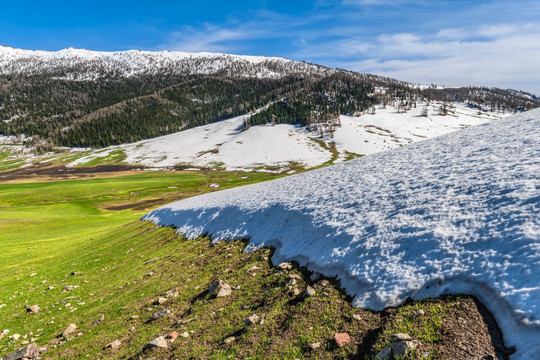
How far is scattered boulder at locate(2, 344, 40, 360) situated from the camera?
10.0 metres

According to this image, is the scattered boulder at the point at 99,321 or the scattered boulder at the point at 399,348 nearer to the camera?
the scattered boulder at the point at 399,348

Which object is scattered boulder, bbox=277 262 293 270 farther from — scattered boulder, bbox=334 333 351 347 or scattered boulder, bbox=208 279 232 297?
scattered boulder, bbox=334 333 351 347

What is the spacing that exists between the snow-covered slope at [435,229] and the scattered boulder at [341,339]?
1.48 meters

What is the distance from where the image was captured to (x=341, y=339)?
7.10 m

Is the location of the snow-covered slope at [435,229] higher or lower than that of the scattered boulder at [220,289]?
higher

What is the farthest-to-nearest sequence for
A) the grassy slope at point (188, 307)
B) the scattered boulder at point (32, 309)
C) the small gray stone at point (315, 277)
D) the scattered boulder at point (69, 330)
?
the scattered boulder at point (32, 309)
the scattered boulder at point (69, 330)
the small gray stone at point (315, 277)
the grassy slope at point (188, 307)

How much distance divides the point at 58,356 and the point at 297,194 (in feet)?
53.1

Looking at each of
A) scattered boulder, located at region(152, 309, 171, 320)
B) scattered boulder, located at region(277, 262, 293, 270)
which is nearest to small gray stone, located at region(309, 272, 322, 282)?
Answer: scattered boulder, located at region(277, 262, 293, 270)

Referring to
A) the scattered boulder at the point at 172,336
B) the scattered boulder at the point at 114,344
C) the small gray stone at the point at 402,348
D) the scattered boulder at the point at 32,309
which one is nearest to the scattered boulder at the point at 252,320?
the scattered boulder at the point at 172,336

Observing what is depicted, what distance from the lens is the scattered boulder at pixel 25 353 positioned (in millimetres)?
10023

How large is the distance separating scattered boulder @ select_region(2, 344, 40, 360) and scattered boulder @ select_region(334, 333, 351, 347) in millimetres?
11315

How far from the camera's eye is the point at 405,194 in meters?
13.9

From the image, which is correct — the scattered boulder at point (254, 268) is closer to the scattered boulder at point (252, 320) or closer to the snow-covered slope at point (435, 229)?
the snow-covered slope at point (435, 229)

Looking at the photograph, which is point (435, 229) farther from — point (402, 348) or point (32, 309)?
point (32, 309)
